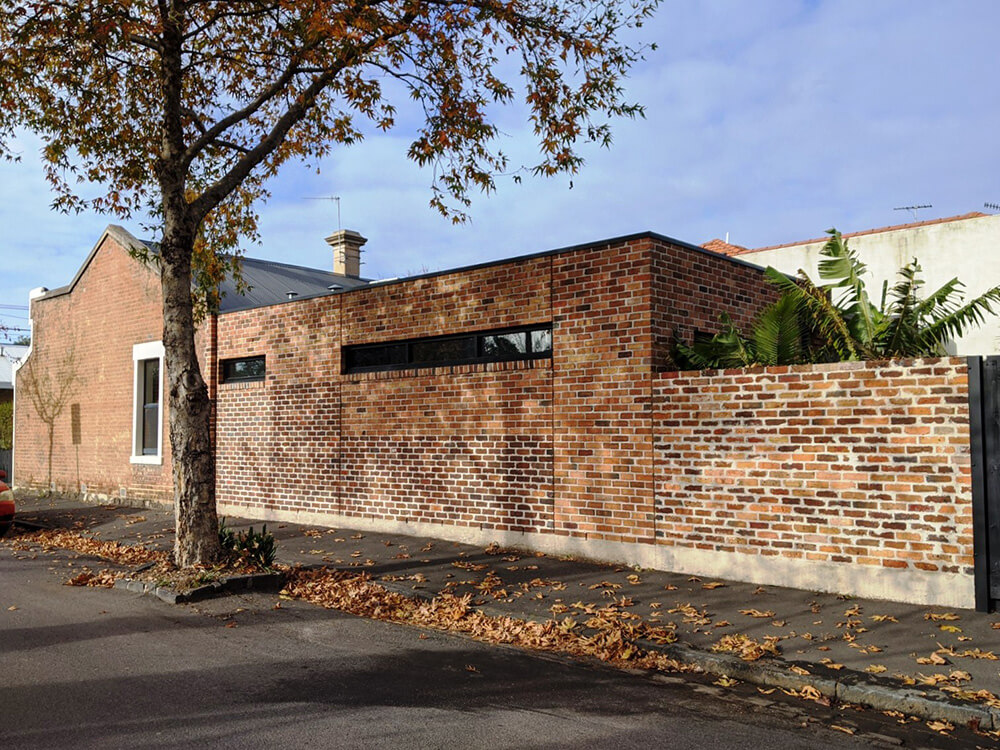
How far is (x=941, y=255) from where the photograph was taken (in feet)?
66.5

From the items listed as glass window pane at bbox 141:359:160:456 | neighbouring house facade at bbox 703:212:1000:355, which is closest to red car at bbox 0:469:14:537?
glass window pane at bbox 141:359:160:456

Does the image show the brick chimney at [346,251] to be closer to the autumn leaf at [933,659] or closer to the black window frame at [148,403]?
the black window frame at [148,403]

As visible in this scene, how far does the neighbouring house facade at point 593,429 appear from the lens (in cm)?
756

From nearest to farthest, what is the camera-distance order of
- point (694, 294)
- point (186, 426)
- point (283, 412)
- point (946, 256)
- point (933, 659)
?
1. point (933, 659)
2. point (186, 426)
3. point (694, 294)
4. point (283, 412)
5. point (946, 256)

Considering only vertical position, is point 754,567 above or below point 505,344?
below

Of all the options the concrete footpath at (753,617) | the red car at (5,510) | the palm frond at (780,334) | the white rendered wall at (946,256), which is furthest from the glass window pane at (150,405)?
the white rendered wall at (946,256)

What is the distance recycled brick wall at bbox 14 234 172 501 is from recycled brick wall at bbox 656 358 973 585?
37.5 feet

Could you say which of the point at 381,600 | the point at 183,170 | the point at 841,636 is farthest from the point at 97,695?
the point at 183,170

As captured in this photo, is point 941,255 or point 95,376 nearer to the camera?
point 95,376

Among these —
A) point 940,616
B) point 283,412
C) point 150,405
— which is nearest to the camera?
point 940,616

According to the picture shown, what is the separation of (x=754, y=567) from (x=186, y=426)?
255 inches

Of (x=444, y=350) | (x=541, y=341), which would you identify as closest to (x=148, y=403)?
(x=444, y=350)

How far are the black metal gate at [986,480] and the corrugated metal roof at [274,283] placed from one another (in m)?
14.5

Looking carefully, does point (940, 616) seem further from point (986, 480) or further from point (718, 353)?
point (718, 353)
